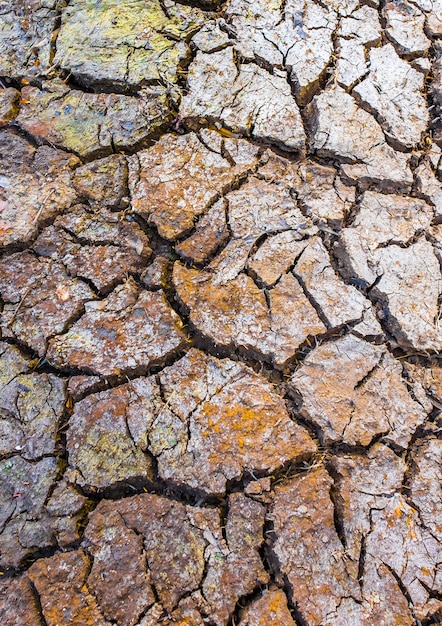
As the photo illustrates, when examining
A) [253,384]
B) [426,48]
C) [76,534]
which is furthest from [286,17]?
[76,534]

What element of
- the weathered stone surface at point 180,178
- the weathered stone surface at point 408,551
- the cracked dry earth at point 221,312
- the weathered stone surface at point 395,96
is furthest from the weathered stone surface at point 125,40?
the weathered stone surface at point 408,551

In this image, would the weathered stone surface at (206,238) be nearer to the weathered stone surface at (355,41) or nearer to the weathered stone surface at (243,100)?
the weathered stone surface at (243,100)

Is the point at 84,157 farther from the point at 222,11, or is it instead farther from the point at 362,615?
the point at 362,615

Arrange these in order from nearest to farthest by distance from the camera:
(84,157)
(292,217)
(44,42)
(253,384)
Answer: (253,384), (292,217), (84,157), (44,42)

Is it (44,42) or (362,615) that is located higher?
(44,42)

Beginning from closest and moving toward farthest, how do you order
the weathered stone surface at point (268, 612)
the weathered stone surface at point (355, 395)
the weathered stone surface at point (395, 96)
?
the weathered stone surface at point (268, 612) < the weathered stone surface at point (355, 395) < the weathered stone surface at point (395, 96)

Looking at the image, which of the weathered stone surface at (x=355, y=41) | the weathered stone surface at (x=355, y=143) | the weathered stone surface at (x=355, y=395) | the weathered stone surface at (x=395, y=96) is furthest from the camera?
the weathered stone surface at (x=355, y=41)

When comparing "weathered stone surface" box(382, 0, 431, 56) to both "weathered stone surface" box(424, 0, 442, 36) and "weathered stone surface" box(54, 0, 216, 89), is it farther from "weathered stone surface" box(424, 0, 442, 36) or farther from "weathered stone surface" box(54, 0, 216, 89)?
"weathered stone surface" box(54, 0, 216, 89)
